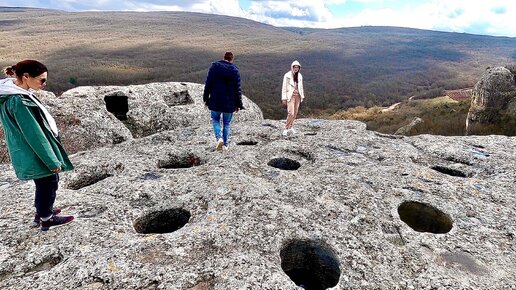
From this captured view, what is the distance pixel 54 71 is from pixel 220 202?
114852mm

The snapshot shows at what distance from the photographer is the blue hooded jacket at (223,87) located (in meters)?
11.0

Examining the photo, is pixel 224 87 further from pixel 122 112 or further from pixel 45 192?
pixel 122 112

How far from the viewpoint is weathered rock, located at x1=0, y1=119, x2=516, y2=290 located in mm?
6141

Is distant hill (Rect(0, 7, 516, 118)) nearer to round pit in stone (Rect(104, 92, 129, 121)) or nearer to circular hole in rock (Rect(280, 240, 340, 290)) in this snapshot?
round pit in stone (Rect(104, 92, 129, 121))

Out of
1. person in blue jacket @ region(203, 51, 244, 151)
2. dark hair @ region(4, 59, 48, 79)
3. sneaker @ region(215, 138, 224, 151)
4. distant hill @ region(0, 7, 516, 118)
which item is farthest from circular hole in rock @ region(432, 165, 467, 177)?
distant hill @ region(0, 7, 516, 118)

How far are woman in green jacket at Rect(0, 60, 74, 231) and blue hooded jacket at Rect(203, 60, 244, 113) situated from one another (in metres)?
5.62

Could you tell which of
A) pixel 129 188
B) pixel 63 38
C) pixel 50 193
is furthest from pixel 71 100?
pixel 63 38

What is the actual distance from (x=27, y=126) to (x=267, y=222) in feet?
16.1

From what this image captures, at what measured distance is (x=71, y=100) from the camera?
641 inches

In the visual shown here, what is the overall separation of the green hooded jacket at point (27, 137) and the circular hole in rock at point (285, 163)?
704cm

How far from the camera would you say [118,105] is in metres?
18.2

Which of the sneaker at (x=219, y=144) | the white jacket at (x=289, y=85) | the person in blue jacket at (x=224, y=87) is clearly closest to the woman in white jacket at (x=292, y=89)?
the white jacket at (x=289, y=85)

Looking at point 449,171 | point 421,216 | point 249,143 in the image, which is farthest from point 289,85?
point 421,216

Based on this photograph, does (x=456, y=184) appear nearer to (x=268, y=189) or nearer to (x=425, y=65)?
(x=268, y=189)
